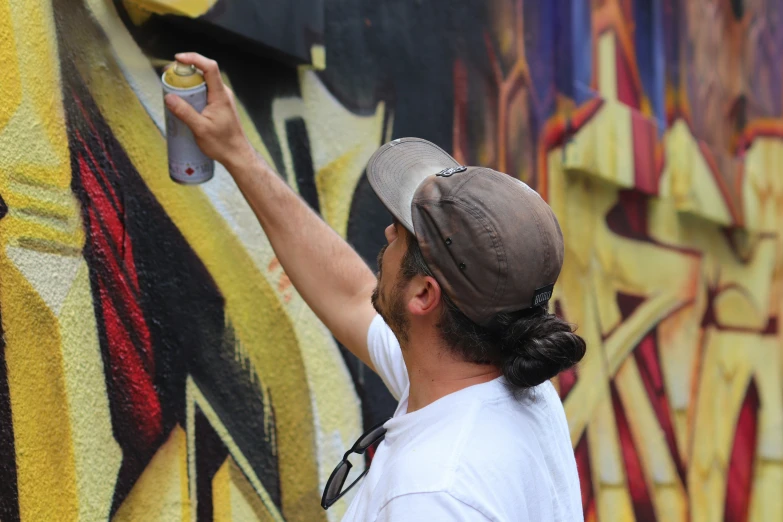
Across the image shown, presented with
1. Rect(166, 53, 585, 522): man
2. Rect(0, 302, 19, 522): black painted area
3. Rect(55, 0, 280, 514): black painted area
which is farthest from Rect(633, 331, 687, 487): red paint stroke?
A: Rect(0, 302, 19, 522): black painted area

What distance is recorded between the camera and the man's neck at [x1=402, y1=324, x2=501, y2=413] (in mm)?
2039

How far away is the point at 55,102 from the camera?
8.21 feet

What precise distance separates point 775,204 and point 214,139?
220 inches

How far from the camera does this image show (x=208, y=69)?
7.55 feet

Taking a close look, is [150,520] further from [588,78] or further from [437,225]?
[588,78]

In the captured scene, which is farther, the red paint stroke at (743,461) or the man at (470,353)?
the red paint stroke at (743,461)

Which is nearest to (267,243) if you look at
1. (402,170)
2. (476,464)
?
(402,170)

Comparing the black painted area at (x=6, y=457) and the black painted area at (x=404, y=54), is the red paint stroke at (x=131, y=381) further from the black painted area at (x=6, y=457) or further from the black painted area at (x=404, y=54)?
the black painted area at (x=404, y=54)

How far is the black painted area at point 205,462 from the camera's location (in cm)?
291

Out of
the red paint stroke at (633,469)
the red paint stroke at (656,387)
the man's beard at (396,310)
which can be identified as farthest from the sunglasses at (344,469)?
the red paint stroke at (656,387)

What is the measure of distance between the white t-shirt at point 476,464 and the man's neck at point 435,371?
0.04m

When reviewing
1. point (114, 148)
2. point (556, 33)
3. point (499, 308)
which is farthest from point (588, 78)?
point (499, 308)

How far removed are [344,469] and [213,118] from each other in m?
0.87

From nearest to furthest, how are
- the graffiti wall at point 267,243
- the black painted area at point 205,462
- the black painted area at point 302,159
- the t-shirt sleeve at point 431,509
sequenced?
the t-shirt sleeve at point 431,509, the graffiti wall at point 267,243, the black painted area at point 205,462, the black painted area at point 302,159
